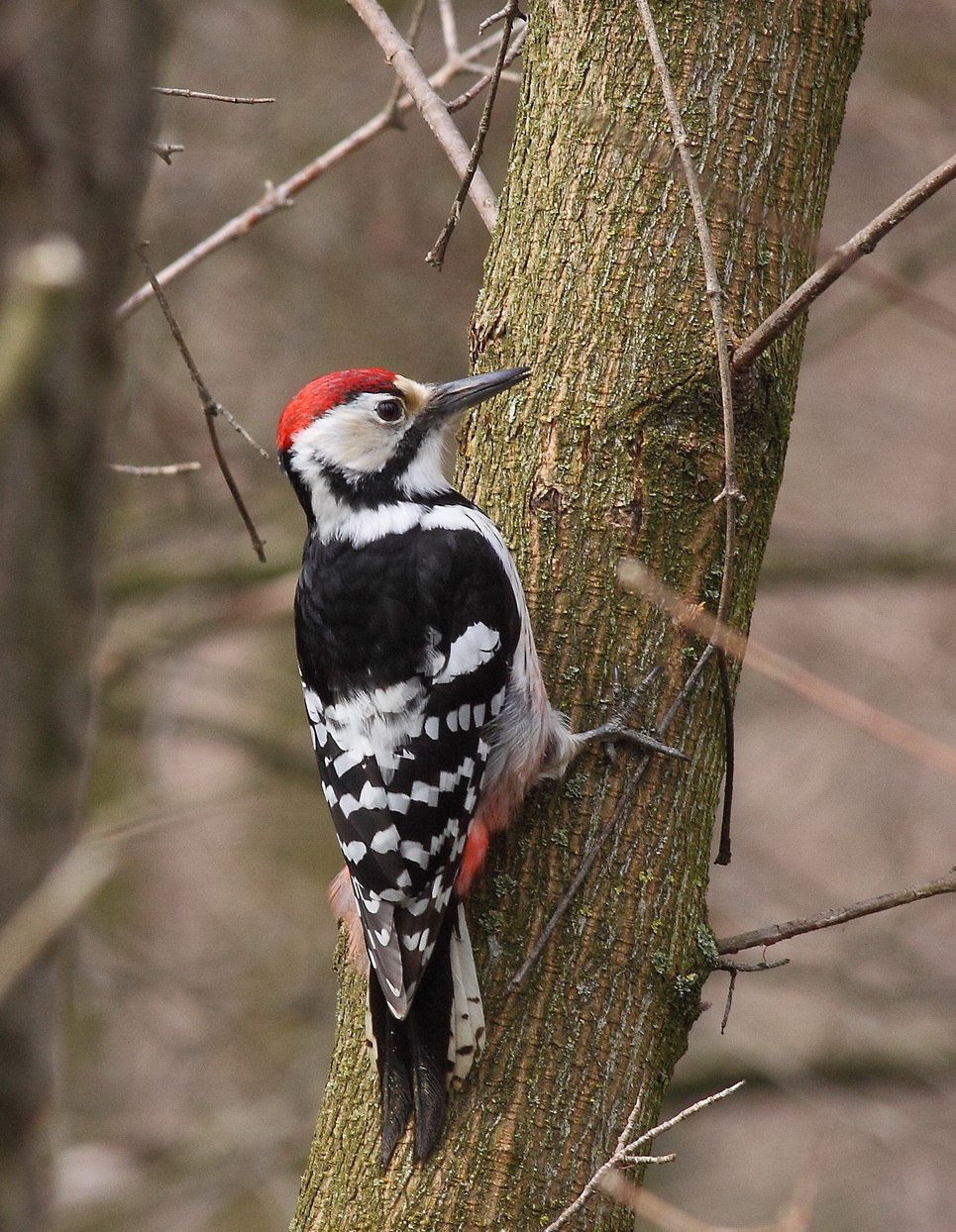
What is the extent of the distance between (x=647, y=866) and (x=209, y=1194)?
469cm

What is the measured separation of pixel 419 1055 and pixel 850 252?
1.56 metres

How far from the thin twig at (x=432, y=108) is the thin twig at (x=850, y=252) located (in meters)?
0.90

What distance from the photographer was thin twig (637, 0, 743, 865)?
7.80ft

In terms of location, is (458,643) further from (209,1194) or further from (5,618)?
(209,1194)

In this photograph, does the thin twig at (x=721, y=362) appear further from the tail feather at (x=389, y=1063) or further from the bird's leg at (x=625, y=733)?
the tail feather at (x=389, y=1063)

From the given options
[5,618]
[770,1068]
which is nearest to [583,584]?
[5,618]

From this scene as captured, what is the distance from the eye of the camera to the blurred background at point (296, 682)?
6.26 meters

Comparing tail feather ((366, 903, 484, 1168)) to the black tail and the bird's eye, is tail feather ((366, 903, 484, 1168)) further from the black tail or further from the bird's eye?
the bird's eye

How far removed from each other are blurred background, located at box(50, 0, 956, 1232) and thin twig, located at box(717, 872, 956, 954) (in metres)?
2.17

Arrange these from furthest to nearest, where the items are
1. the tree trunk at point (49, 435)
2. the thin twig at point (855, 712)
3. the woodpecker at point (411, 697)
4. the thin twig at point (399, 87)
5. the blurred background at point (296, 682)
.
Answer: the blurred background at point (296, 682), the thin twig at point (399, 87), the woodpecker at point (411, 697), the thin twig at point (855, 712), the tree trunk at point (49, 435)

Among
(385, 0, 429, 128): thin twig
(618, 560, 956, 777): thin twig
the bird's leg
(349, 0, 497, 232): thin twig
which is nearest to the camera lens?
(618, 560, 956, 777): thin twig

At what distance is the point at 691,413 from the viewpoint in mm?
2666

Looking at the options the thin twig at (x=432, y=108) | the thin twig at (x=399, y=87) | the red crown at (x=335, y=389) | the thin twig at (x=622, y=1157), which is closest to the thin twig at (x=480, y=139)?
the thin twig at (x=432, y=108)

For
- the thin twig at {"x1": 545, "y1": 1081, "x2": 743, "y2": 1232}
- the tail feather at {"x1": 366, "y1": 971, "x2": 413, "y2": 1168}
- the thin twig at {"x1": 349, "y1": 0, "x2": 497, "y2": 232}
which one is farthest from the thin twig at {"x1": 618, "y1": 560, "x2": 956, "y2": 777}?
the thin twig at {"x1": 349, "y1": 0, "x2": 497, "y2": 232}
